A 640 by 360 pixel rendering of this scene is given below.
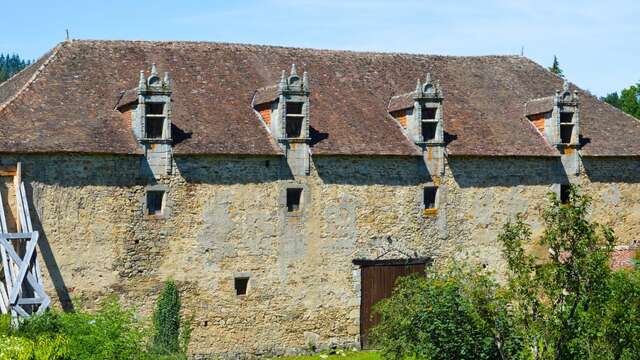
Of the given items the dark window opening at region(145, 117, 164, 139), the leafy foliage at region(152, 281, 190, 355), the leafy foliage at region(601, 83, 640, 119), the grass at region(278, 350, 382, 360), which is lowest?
the grass at region(278, 350, 382, 360)

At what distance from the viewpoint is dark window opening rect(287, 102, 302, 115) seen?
31.4 metres

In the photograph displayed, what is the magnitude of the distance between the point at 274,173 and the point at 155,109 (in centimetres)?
393

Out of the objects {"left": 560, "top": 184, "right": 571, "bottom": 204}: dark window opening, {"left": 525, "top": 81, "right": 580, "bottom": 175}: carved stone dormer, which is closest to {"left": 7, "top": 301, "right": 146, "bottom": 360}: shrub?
{"left": 560, "top": 184, "right": 571, "bottom": 204}: dark window opening

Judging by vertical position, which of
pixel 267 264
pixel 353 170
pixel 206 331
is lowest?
pixel 206 331

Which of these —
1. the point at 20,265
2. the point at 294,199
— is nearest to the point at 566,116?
the point at 294,199

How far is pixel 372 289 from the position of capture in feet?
107

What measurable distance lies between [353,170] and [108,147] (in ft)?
24.7

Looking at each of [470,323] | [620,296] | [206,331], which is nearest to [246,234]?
[206,331]

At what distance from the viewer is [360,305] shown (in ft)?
107

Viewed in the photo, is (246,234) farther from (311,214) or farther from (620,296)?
(620,296)

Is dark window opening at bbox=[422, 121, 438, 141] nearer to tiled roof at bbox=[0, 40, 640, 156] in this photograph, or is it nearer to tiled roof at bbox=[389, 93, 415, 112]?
tiled roof at bbox=[0, 40, 640, 156]

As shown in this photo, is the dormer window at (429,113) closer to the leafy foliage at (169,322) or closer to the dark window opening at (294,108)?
the dark window opening at (294,108)

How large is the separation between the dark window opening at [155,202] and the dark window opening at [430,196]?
336 inches

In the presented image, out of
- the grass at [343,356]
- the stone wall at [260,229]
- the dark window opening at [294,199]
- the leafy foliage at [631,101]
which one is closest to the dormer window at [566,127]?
the stone wall at [260,229]
